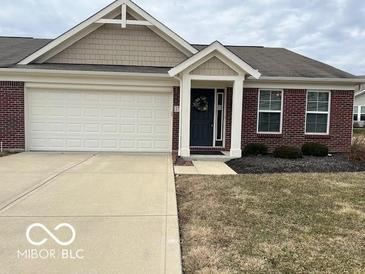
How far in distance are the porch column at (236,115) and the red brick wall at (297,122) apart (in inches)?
56.2

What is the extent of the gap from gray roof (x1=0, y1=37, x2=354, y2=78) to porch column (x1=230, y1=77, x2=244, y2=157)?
1797mm

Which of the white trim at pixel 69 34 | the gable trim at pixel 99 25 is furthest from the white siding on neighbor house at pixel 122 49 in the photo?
the white trim at pixel 69 34

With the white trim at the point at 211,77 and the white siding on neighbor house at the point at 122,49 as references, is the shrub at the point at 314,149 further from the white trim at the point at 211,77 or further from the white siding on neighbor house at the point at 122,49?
the white siding on neighbor house at the point at 122,49

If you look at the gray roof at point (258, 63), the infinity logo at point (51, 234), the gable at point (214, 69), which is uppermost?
the gray roof at point (258, 63)

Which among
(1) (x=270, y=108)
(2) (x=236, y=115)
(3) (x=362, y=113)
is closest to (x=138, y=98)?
(2) (x=236, y=115)

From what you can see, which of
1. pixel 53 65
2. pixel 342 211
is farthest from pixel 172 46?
pixel 342 211

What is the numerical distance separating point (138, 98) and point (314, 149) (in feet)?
22.3

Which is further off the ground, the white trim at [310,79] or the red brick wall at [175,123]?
the white trim at [310,79]

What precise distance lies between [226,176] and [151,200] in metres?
2.94

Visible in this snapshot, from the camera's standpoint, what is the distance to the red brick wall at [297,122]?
44.0 ft

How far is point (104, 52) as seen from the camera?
13.9 meters

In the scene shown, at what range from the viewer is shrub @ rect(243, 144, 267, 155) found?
12859mm

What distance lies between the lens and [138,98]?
13484 mm

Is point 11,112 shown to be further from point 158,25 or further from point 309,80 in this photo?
point 309,80
